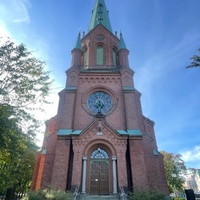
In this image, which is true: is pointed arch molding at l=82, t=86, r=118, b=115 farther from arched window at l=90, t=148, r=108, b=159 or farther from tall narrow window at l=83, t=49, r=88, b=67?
tall narrow window at l=83, t=49, r=88, b=67

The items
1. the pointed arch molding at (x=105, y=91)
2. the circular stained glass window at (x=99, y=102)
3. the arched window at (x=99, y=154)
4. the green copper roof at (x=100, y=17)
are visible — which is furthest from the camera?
the green copper roof at (x=100, y=17)

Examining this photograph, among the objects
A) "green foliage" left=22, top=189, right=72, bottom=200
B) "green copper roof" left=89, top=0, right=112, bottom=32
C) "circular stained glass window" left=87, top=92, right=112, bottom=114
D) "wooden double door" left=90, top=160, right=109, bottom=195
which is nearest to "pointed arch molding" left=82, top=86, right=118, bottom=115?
"circular stained glass window" left=87, top=92, right=112, bottom=114

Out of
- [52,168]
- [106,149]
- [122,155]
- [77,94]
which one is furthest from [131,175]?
[77,94]

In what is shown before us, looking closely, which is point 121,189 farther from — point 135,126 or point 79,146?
point 135,126

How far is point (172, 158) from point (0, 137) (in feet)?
117

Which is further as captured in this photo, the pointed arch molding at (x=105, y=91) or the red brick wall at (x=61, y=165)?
the pointed arch molding at (x=105, y=91)

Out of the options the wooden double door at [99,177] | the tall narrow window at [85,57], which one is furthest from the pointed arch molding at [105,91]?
the tall narrow window at [85,57]

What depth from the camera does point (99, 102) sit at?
18.9m

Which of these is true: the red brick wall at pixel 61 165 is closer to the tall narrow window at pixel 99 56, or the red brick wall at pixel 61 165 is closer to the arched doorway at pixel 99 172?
the arched doorway at pixel 99 172

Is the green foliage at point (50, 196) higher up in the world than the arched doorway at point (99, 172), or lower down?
lower down

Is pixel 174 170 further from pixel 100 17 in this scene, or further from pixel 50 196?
pixel 100 17

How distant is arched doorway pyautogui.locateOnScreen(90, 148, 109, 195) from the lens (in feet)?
44.8

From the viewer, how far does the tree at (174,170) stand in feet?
104

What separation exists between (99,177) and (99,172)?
0.39 metres
